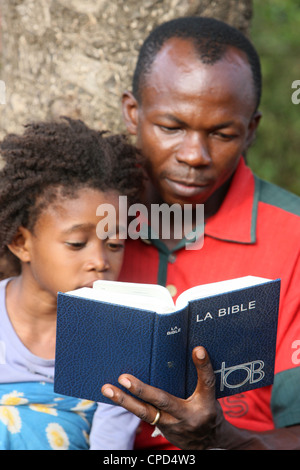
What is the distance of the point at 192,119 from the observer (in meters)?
2.55

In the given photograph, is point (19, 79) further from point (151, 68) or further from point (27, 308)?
point (27, 308)

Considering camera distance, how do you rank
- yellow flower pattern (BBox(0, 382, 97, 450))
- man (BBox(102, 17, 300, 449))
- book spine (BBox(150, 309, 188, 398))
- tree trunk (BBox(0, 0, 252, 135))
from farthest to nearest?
tree trunk (BBox(0, 0, 252, 135)) → man (BBox(102, 17, 300, 449)) → yellow flower pattern (BBox(0, 382, 97, 450)) → book spine (BBox(150, 309, 188, 398))

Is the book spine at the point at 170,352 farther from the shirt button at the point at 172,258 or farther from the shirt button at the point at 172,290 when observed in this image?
the shirt button at the point at 172,258

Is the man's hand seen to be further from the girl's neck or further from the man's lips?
the man's lips

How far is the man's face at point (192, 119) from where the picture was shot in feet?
8.38

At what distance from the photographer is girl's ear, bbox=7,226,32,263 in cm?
248

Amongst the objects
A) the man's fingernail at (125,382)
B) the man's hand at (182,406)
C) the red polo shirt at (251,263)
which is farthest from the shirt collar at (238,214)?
the man's fingernail at (125,382)

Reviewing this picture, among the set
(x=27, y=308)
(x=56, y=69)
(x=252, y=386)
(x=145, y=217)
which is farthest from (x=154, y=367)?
(x=56, y=69)

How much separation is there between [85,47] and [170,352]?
176cm

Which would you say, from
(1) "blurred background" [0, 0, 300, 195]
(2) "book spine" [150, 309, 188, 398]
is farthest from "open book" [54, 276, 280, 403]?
(1) "blurred background" [0, 0, 300, 195]

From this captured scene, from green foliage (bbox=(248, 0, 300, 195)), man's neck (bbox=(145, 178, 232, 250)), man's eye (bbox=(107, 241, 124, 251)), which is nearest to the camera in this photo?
man's eye (bbox=(107, 241, 124, 251))

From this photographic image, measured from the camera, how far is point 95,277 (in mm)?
2340

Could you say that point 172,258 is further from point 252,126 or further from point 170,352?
point 170,352

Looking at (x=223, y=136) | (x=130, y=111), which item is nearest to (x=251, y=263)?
(x=223, y=136)
